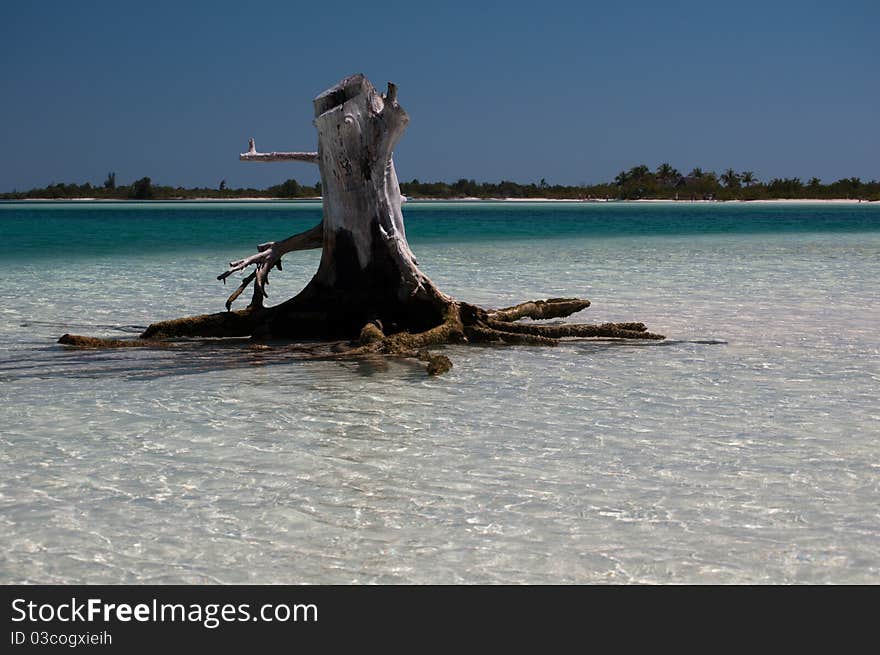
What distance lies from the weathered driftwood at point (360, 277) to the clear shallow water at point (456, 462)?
339 mm

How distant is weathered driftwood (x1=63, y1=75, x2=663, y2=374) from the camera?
25.6 feet

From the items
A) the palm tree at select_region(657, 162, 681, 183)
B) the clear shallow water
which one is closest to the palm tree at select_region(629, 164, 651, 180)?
the palm tree at select_region(657, 162, 681, 183)

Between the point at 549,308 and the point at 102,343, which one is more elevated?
the point at 549,308

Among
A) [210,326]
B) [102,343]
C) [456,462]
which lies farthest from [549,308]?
[456,462]

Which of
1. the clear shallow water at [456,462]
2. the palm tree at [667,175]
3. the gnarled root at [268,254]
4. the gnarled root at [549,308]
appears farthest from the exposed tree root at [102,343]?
the palm tree at [667,175]

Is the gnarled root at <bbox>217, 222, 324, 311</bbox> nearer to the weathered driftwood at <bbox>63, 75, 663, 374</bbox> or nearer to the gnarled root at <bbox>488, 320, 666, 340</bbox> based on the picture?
the weathered driftwood at <bbox>63, 75, 663, 374</bbox>

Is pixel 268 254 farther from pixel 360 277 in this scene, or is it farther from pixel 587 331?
pixel 587 331

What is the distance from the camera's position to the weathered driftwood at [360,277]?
7805 millimetres

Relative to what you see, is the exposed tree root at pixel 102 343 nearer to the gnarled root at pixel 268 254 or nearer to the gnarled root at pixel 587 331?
the gnarled root at pixel 268 254

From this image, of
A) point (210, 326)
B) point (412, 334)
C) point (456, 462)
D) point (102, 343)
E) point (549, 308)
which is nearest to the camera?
point (456, 462)

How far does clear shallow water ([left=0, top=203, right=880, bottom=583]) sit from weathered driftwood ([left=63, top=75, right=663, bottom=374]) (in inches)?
13.3

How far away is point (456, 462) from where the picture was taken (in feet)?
15.5

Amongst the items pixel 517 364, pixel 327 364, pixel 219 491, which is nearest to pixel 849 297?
pixel 517 364

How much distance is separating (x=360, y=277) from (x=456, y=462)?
3660 millimetres
